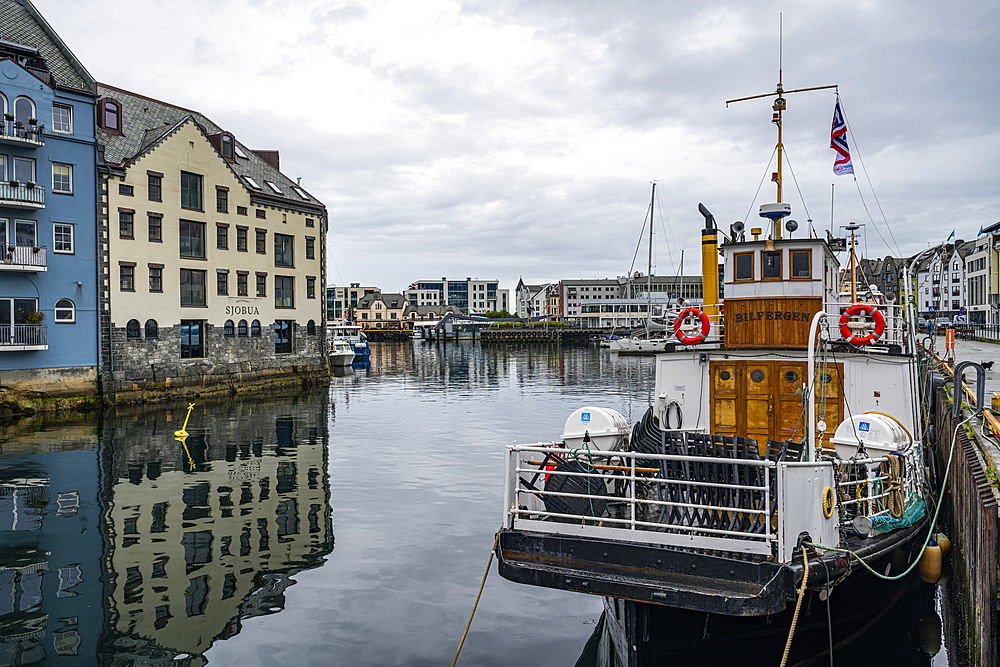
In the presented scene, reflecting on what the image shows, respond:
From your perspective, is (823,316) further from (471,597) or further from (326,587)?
(326,587)

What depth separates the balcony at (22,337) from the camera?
1192 inches

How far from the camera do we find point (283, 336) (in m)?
46.3

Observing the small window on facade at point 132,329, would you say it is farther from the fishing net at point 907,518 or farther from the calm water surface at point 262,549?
the fishing net at point 907,518

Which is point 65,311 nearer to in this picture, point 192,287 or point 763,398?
point 192,287

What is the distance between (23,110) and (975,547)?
126 feet

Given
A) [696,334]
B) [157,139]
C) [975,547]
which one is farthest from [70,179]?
[975,547]

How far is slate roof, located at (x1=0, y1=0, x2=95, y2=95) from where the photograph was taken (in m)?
33.2

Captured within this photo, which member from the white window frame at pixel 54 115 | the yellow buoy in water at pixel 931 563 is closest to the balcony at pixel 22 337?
the white window frame at pixel 54 115

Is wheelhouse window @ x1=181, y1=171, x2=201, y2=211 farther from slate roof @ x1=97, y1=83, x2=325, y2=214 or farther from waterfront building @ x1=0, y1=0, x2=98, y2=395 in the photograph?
waterfront building @ x1=0, y1=0, x2=98, y2=395

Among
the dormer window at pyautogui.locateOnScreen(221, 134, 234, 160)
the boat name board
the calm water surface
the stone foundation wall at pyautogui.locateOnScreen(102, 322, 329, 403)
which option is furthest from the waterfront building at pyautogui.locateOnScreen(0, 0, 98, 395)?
the boat name board

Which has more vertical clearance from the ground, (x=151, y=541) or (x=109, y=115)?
(x=109, y=115)

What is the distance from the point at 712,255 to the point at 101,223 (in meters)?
32.0

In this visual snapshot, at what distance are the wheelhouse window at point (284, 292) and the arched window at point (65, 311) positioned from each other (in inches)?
531

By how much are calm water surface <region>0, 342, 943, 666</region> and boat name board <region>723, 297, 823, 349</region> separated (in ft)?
17.2
